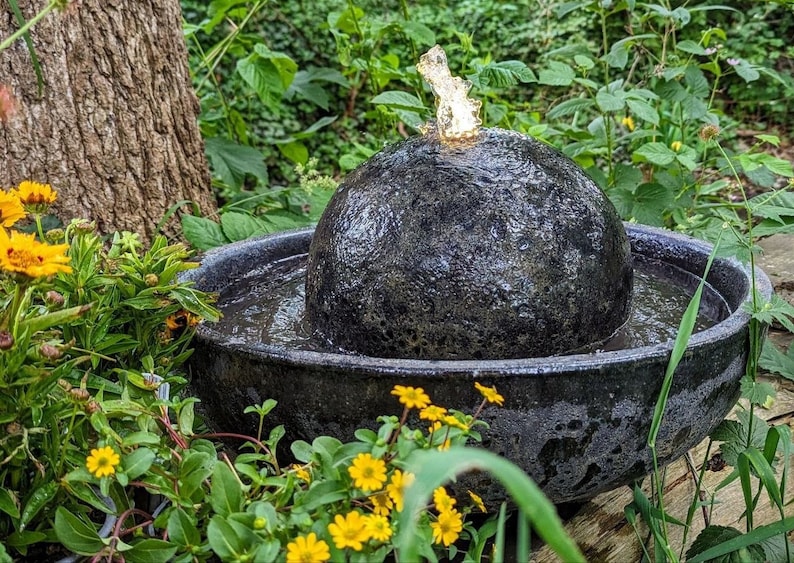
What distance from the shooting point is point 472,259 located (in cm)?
172

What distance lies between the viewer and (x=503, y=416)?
1.51 m

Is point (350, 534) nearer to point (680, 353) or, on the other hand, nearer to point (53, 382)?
point (53, 382)

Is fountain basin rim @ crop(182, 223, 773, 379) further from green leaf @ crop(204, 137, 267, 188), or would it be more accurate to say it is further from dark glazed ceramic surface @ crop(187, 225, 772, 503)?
green leaf @ crop(204, 137, 267, 188)

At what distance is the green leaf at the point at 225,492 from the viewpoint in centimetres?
129

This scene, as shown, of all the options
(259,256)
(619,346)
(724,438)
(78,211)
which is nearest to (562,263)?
(619,346)

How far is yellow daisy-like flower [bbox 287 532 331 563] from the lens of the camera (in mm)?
1110

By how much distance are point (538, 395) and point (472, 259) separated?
13.6 inches

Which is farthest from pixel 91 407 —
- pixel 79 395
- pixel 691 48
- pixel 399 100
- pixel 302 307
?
pixel 691 48

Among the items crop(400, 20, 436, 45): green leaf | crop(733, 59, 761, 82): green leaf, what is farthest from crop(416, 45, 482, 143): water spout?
crop(733, 59, 761, 82): green leaf

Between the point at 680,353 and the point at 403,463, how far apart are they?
0.57 m

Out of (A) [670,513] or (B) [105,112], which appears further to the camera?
(B) [105,112]

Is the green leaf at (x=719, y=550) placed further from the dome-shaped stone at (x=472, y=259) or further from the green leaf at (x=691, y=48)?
the green leaf at (x=691, y=48)

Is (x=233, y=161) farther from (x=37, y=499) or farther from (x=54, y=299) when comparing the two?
(x=37, y=499)

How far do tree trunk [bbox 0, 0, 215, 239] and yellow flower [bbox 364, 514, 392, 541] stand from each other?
6.38 feet
